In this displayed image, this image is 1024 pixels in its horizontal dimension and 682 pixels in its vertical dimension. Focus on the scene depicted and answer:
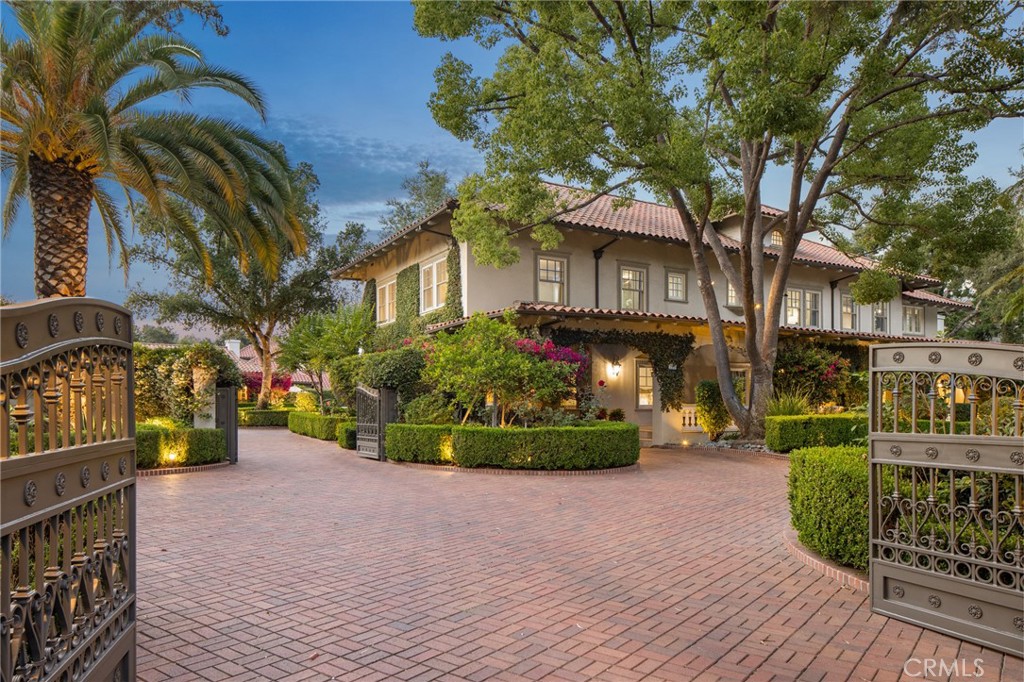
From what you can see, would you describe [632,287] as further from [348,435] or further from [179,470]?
[179,470]

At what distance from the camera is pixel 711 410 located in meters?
19.9

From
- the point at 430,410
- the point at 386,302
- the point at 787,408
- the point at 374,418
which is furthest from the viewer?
the point at 386,302

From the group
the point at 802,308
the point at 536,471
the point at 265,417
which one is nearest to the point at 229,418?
the point at 536,471

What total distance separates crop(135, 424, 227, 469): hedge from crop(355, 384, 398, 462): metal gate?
325 cm

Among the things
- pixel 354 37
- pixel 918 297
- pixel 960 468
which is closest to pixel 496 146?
pixel 354 37

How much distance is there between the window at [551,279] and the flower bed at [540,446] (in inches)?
244

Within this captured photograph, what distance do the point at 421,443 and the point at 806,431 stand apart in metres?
9.92

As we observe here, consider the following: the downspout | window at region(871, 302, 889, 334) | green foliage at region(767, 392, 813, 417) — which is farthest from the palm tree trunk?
window at region(871, 302, 889, 334)

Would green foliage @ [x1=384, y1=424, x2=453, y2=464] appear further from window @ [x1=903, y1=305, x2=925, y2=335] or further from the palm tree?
window @ [x1=903, y1=305, x2=925, y2=335]

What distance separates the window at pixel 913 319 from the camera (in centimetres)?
2859

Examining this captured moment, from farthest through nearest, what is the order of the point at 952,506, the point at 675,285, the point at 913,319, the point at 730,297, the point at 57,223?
the point at 913,319 < the point at 730,297 < the point at 675,285 < the point at 57,223 < the point at 952,506

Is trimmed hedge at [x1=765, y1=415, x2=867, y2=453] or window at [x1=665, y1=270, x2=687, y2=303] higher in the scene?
window at [x1=665, y1=270, x2=687, y2=303]

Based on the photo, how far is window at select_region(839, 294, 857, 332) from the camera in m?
25.9

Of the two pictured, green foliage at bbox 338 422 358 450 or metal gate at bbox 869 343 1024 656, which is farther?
green foliage at bbox 338 422 358 450
